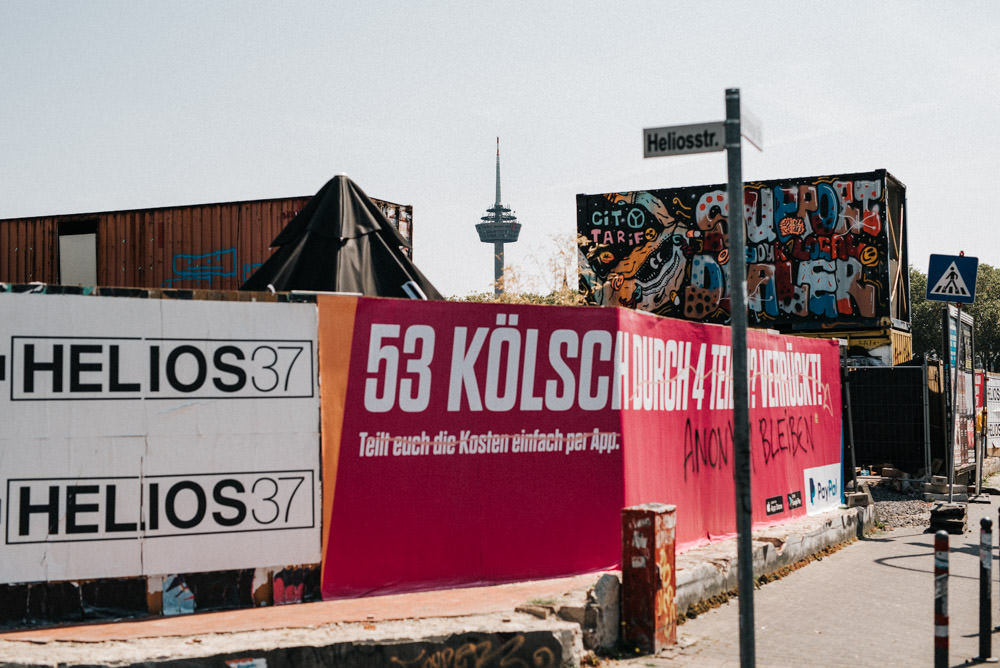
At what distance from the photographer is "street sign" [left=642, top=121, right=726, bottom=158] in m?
5.04

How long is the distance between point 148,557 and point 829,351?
11214 mm

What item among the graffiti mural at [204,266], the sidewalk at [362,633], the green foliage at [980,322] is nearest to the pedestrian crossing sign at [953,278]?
the sidewalk at [362,633]

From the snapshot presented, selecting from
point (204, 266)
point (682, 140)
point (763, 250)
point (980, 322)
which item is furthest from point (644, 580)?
point (980, 322)

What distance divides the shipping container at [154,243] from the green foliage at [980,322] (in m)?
61.8

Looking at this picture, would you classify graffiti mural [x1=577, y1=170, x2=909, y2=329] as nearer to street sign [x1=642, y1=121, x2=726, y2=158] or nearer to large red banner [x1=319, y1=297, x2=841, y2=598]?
large red banner [x1=319, y1=297, x2=841, y2=598]

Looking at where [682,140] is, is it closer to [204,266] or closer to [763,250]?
[204,266]

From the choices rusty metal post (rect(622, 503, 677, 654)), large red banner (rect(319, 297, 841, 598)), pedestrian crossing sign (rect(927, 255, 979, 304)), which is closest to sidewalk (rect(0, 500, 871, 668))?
rusty metal post (rect(622, 503, 677, 654))

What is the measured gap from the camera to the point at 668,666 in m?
7.12

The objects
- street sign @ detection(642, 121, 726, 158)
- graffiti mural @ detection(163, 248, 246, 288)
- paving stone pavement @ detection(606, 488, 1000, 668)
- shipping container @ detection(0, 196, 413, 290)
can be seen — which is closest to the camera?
street sign @ detection(642, 121, 726, 158)

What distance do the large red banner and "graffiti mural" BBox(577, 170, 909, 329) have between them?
22864mm

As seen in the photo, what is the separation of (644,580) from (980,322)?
237ft

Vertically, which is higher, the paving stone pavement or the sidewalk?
the sidewalk

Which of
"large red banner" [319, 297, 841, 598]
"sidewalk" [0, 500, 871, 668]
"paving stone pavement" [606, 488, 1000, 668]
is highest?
"large red banner" [319, 297, 841, 598]

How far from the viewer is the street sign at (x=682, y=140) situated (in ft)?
16.5
